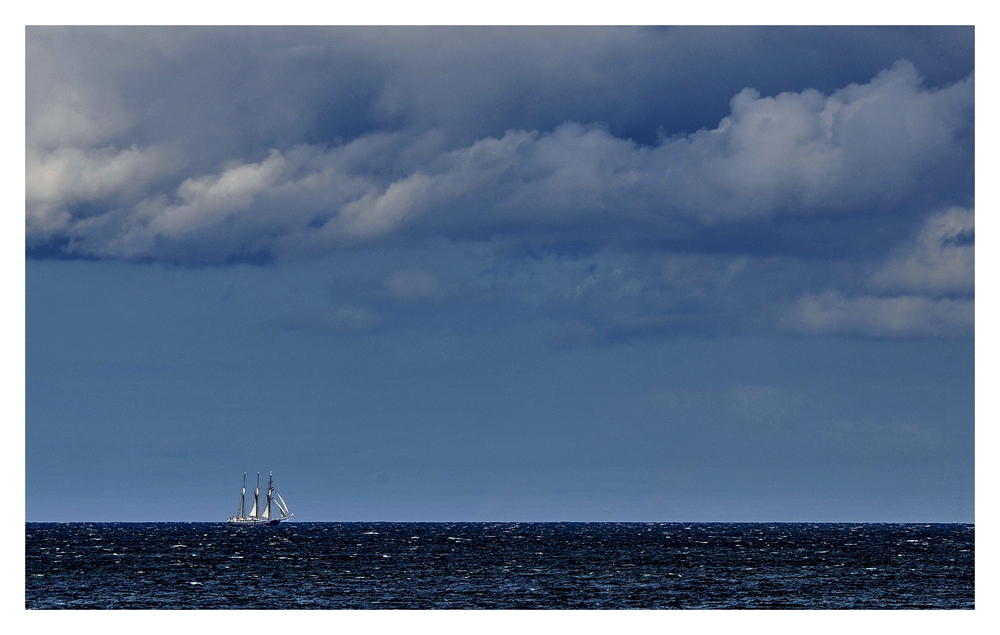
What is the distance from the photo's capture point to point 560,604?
86.5 metres

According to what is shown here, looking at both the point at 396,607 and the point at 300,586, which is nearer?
the point at 396,607

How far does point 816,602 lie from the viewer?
295ft

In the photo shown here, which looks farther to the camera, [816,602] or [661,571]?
[661,571]

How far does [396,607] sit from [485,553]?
78.8 meters

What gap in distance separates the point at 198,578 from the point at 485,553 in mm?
54854
